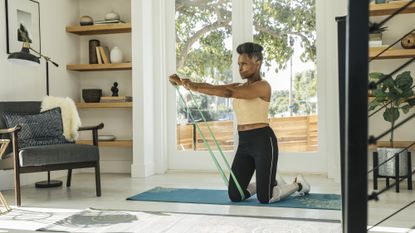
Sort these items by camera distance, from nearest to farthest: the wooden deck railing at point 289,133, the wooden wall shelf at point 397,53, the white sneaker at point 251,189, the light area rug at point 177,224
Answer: the light area rug at point 177,224 < the white sneaker at point 251,189 < the wooden wall shelf at point 397,53 < the wooden deck railing at point 289,133

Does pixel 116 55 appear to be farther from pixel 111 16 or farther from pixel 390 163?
pixel 390 163

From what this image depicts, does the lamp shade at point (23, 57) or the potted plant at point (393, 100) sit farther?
the lamp shade at point (23, 57)

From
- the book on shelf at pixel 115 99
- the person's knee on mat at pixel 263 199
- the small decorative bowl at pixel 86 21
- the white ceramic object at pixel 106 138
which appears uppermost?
the small decorative bowl at pixel 86 21

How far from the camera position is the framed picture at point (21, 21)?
14.4ft

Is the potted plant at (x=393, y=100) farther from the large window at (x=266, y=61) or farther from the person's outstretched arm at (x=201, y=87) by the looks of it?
the person's outstretched arm at (x=201, y=87)

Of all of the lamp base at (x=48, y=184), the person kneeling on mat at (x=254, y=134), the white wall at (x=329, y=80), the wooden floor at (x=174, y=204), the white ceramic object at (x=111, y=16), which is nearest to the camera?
the wooden floor at (x=174, y=204)

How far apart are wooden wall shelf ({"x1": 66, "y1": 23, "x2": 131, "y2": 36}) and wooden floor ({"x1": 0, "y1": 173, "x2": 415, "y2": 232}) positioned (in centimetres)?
166

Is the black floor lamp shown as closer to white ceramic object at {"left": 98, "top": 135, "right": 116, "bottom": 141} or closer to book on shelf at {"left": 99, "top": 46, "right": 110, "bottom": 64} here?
book on shelf at {"left": 99, "top": 46, "right": 110, "bottom": 64}

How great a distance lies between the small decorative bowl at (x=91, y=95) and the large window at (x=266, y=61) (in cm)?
95

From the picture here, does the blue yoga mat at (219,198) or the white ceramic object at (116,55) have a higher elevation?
the white ceramic object at (116,55)

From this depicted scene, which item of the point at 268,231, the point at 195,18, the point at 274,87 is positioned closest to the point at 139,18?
the point at 195,18

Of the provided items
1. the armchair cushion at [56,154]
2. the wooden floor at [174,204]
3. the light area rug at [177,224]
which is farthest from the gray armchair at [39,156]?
the light area rug at [177,224]

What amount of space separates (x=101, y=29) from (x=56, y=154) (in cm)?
205

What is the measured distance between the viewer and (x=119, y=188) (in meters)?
4.18
